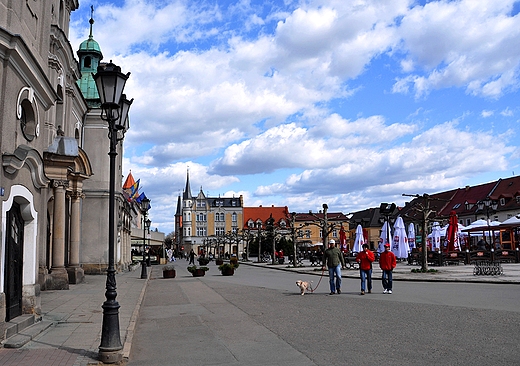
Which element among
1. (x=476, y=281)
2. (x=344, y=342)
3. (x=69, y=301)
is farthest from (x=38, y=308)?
(x=476, y=281)

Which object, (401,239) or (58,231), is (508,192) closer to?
(401,239)

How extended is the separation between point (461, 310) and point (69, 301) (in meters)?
12.1

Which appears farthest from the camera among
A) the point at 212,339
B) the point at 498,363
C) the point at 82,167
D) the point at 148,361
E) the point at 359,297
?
the point at 82,167

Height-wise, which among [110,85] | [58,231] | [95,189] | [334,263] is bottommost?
[334,263]

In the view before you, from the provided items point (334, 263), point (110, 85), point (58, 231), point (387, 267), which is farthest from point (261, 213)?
point (110, 85)

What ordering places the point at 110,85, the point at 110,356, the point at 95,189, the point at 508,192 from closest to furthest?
the point at 110,356 → the point at 110,85 → the point at 95,189 → the point at 508,192

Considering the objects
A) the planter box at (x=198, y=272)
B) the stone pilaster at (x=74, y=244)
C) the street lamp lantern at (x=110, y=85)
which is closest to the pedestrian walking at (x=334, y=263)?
the street lamp lantern at (x=110, y=85)

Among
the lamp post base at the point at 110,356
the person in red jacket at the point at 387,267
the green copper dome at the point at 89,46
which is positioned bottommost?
the lamp post base at the point at 110,356

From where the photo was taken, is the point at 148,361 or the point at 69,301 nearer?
the point at 148,361

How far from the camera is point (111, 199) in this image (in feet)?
30.9

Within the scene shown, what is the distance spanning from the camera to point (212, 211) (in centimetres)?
14500

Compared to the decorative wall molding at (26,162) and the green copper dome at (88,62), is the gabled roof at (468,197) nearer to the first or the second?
the green copper dome at (88,62)

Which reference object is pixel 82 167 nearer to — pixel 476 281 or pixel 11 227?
pixel 11 227

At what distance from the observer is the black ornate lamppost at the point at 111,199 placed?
8406 millimetres
